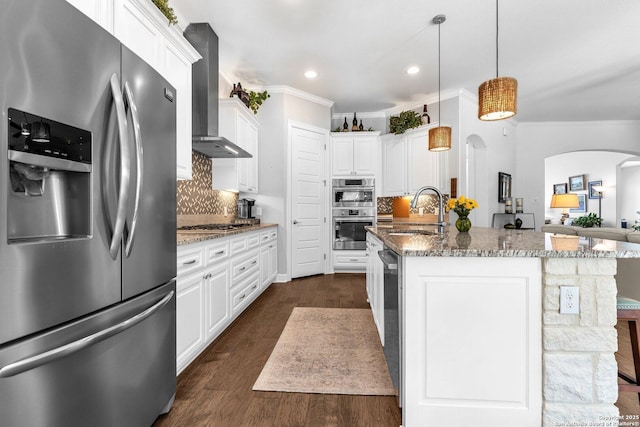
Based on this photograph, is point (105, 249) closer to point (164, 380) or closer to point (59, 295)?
point (59, 295)

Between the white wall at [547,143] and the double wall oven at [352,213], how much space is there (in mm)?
3488

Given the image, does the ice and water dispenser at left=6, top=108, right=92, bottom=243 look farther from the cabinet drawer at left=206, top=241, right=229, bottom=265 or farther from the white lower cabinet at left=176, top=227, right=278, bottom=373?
the cabinet drawer at left=206, top=241, right=229, bottom=265

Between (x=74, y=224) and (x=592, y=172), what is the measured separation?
11.5m

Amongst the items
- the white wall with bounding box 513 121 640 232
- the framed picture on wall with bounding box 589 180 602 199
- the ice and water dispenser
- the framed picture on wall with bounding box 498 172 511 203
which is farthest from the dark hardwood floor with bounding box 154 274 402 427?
the framed picture on wall with bounding box 589 180 602 199

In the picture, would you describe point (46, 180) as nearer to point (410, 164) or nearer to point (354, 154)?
point (354, 154)

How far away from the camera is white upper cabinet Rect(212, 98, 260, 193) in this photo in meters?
3.65

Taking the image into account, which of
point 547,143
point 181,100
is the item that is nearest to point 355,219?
point 181,100

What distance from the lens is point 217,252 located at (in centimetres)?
244

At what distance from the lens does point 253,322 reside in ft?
9.77

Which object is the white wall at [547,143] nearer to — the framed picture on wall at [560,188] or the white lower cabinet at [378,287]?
the framed picture on wall at [560,188]

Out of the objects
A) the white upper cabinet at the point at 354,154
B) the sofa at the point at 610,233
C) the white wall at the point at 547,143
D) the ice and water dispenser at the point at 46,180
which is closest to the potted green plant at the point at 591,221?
the white wall at the point at 547,143

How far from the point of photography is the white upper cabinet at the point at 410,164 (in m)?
5.11

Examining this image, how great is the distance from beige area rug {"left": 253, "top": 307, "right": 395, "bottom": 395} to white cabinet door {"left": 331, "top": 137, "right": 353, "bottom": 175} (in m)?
2.83

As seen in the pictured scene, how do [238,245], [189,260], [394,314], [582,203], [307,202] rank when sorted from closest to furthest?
[394,314] → [189,260] → [238,245] → [307,202] → [582,203]
